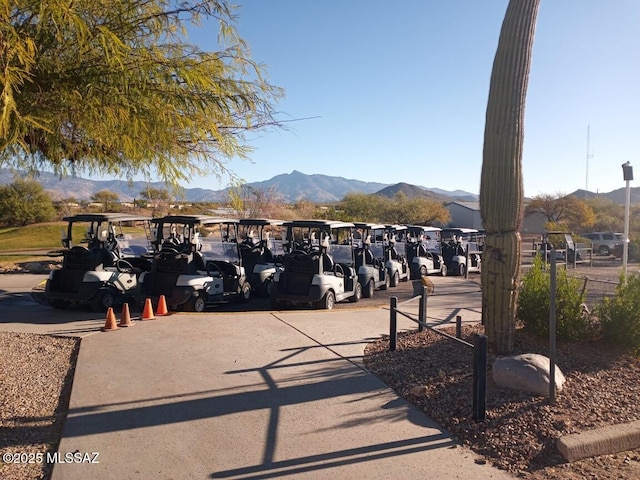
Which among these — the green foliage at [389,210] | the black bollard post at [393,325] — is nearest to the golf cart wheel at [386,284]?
the black bollard post at [393,325]

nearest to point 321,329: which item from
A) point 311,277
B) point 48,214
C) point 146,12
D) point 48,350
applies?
point 311,277

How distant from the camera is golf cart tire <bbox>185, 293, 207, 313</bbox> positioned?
10008 mm

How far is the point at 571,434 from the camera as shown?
13.6ft

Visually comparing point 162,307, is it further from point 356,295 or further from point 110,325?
point 356,295

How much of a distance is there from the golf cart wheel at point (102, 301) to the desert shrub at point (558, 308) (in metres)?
7.28

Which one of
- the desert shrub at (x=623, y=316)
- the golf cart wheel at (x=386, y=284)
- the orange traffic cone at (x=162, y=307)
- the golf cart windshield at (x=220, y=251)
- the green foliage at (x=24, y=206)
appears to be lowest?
the golf cart wheel at (x=386, y=284)

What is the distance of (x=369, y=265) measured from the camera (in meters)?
14.1

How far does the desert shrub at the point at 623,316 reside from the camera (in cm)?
616

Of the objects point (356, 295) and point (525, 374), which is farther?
point (356, 295)

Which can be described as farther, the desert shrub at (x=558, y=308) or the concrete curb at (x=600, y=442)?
the desert shrub at (x=558, y=308)

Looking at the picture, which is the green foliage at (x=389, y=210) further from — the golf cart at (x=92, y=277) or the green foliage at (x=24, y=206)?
the golf cart at (x=92, y=277)

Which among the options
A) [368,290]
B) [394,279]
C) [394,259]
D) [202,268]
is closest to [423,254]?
[394,259]

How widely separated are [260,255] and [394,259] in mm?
4525

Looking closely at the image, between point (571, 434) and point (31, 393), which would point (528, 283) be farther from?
point (31, 393)
